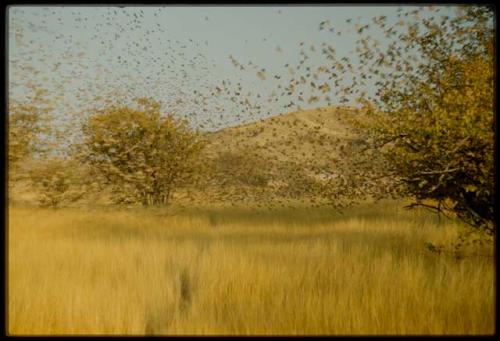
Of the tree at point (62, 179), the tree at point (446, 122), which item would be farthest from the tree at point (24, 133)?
the tree at point (446, 122)

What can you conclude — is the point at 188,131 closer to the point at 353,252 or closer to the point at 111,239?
the point at 111,239

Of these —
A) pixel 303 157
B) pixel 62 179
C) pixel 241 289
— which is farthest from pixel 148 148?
pixel 241 289

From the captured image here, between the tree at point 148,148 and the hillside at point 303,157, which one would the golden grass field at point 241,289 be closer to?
the hillside at point 303,157

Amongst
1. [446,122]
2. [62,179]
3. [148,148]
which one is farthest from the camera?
[148,148]

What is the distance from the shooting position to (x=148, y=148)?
14984 millimetres

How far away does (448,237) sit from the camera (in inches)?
427

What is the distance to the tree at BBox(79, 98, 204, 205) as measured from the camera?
14391 mm

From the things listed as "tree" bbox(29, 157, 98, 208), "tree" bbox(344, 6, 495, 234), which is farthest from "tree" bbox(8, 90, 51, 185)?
"tree" bbox(344, 6, 495, 234)

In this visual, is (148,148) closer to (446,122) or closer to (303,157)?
(303,157)

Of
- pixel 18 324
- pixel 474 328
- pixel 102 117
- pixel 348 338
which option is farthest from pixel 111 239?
pixel 474 328

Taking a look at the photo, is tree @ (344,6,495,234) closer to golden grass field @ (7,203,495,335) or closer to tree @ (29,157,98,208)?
golden grass field @ (7,203,495,335)

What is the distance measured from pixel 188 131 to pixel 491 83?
35.4 ft

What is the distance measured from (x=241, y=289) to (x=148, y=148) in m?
9.15

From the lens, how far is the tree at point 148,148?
1439cm
